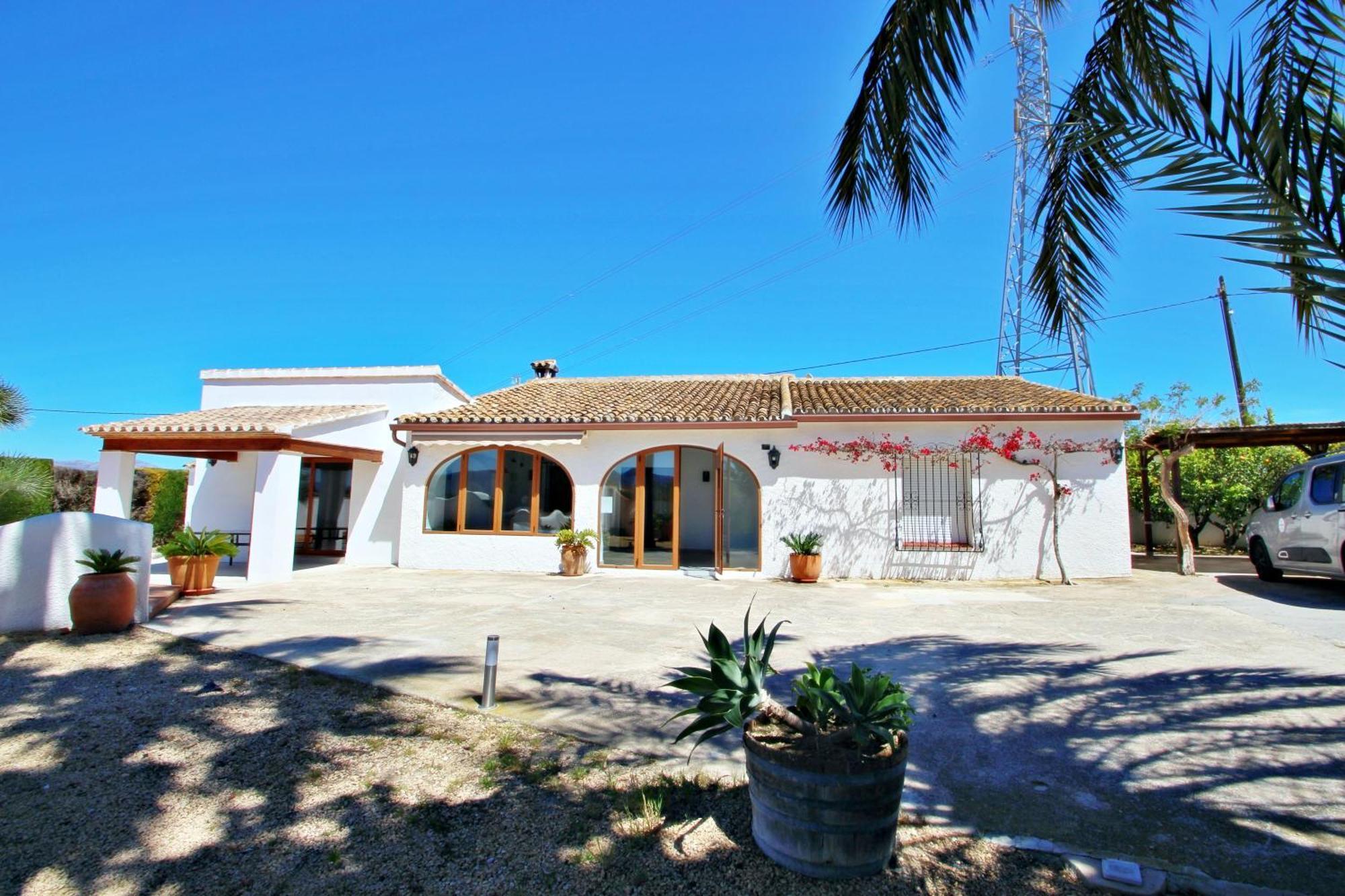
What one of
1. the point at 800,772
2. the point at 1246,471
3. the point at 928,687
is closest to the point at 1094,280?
the point at 928,687

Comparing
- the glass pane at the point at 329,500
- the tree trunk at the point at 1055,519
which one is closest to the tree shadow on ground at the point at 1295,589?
the tree trunk at the point at 1055,519

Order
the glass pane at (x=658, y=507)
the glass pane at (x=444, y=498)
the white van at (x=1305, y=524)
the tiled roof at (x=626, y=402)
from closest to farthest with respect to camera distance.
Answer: the white van at (x=1305, y=524) → the tiled roof at (x=626, y=402) → the glass pane at (x=658, y=507) → the glass pane at (x=444, y=498)

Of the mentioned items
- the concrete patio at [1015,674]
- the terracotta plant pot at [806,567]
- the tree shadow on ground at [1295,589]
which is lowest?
the concrete patio at [1015,674]

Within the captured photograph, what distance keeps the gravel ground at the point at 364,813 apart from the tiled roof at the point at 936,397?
11.7 meters

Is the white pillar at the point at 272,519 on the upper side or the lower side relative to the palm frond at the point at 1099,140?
lower

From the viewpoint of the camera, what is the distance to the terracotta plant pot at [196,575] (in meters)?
11.6

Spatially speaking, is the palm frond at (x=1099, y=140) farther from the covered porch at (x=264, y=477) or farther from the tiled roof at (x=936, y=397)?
the covered porch at (x=264, y=477)

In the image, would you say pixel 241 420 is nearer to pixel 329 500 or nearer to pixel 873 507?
pixel 329 500

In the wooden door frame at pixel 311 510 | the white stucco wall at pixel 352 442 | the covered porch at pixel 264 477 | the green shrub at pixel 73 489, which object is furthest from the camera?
the green shrub at pixel 73 489

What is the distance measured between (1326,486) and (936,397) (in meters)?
7.74

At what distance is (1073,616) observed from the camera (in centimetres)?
1010

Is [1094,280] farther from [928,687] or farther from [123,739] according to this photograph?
[123,739]

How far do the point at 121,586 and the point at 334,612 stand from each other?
Answer: 2786 millimetres

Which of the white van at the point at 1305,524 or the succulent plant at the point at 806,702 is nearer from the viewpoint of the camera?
the succulent plant at the point at 806,702
